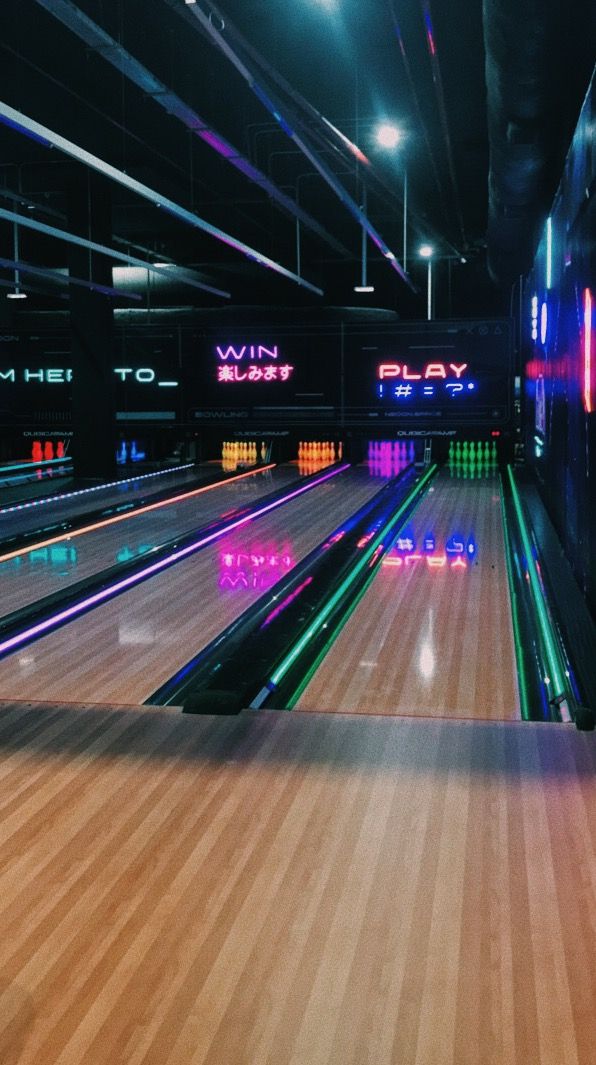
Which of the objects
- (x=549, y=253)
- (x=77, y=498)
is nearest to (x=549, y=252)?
(x=549, y=253)

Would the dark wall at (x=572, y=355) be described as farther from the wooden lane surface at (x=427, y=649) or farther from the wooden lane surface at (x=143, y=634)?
the wooden lane surface at (x=143, y=634)

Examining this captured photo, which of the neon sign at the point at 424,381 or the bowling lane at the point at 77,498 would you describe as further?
the neon sign at the point at 424,381

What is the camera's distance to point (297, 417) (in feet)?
47.2

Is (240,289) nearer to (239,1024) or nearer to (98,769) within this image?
(98,769)

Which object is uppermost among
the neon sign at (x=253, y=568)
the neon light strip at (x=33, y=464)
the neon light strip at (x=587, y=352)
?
the neon light strip at (x=587, y=352)

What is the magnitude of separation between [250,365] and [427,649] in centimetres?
1010

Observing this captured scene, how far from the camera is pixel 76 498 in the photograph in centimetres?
1054

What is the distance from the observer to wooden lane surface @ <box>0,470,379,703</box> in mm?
4184

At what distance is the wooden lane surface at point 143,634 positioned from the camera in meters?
4.18

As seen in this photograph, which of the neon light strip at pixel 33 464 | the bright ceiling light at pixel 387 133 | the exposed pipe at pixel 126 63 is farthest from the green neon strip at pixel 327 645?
the neon light strip at pixel 33 464

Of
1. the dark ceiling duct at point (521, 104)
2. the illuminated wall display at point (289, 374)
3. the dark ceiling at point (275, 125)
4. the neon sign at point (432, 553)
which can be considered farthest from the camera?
the illuminated wall display at point (289, 374)

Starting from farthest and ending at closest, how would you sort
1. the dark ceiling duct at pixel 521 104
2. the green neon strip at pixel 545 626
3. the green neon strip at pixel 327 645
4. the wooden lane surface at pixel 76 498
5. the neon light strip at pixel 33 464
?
the neon light strip at pixel 33 464 < the wooden lane surface at pixel 76 498 < the green neon strip at pixel 545 626 < the green neon strip at pixel 327 645 < the dark ceiling duct at pixel 521 104

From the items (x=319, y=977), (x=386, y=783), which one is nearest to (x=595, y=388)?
(x=386, y=783)

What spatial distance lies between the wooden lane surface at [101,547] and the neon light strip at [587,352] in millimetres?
2975
